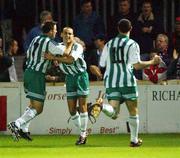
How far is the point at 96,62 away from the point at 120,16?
146 centimetres

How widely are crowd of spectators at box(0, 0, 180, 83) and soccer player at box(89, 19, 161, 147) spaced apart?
285 cm

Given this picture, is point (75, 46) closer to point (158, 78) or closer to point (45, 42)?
point (45, 42)

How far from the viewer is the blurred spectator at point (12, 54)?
1681cm

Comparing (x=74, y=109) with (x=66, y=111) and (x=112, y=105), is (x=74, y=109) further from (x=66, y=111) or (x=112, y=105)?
(x=66, y=111)

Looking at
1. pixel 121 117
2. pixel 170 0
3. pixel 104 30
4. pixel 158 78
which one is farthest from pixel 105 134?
pixel 170 0

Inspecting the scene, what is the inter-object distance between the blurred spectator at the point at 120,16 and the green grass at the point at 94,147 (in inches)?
113

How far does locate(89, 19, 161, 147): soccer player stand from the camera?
1297cm

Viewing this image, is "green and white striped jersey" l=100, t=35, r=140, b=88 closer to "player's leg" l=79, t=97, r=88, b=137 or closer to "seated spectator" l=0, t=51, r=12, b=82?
"player's leg" l=79, t=97, r=88, b=137

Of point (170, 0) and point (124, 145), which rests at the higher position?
point (170, 0)

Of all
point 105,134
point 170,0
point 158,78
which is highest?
point 170,0

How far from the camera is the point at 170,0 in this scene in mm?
19156

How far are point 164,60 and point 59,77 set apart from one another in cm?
208

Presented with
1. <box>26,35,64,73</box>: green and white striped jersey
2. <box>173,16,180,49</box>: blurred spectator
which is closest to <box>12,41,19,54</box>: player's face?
<box>173,16,180,49</box>: blurred spectator

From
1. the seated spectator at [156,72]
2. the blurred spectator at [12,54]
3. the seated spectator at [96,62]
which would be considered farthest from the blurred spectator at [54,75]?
the seated spectator at [156,72]
